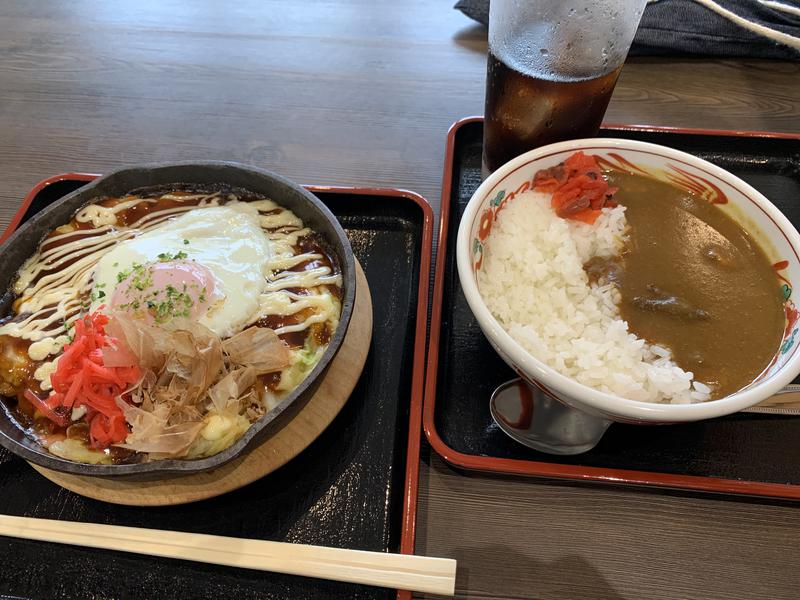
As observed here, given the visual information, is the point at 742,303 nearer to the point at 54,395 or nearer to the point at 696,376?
the point at 696,376

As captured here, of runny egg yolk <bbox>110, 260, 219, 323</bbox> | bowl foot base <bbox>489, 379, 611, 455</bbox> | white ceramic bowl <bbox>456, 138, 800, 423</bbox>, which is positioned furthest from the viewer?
runny egg yolk <bbox>110, 260, 219, 323</bbox>

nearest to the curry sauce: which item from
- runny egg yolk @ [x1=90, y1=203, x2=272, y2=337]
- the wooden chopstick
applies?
the wooden chopstick

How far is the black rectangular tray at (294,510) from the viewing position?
3.95 feet

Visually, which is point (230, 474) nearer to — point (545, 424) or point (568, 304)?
point (545, 424)

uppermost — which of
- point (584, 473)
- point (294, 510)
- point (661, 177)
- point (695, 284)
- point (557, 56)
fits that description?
point (557, 56)

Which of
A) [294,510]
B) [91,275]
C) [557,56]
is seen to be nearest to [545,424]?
[294,510]

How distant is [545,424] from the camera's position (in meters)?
1.33

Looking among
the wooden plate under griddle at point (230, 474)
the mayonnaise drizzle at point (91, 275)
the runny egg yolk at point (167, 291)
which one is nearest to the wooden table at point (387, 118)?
the wooden plate under griddle at point (230, 474)

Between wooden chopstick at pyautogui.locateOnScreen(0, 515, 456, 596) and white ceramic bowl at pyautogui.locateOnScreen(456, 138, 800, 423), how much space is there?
1.46 ft

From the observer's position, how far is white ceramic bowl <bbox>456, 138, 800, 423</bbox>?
1.05m

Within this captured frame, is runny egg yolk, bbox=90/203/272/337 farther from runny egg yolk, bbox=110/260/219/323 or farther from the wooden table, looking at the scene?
the wooden table

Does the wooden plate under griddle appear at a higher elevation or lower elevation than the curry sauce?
lower

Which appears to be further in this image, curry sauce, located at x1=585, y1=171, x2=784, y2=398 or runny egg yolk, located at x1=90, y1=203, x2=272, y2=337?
runny egg yolk, located at x1=90, y1=203, x2=272, y2=337

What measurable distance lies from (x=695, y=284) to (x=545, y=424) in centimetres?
52
